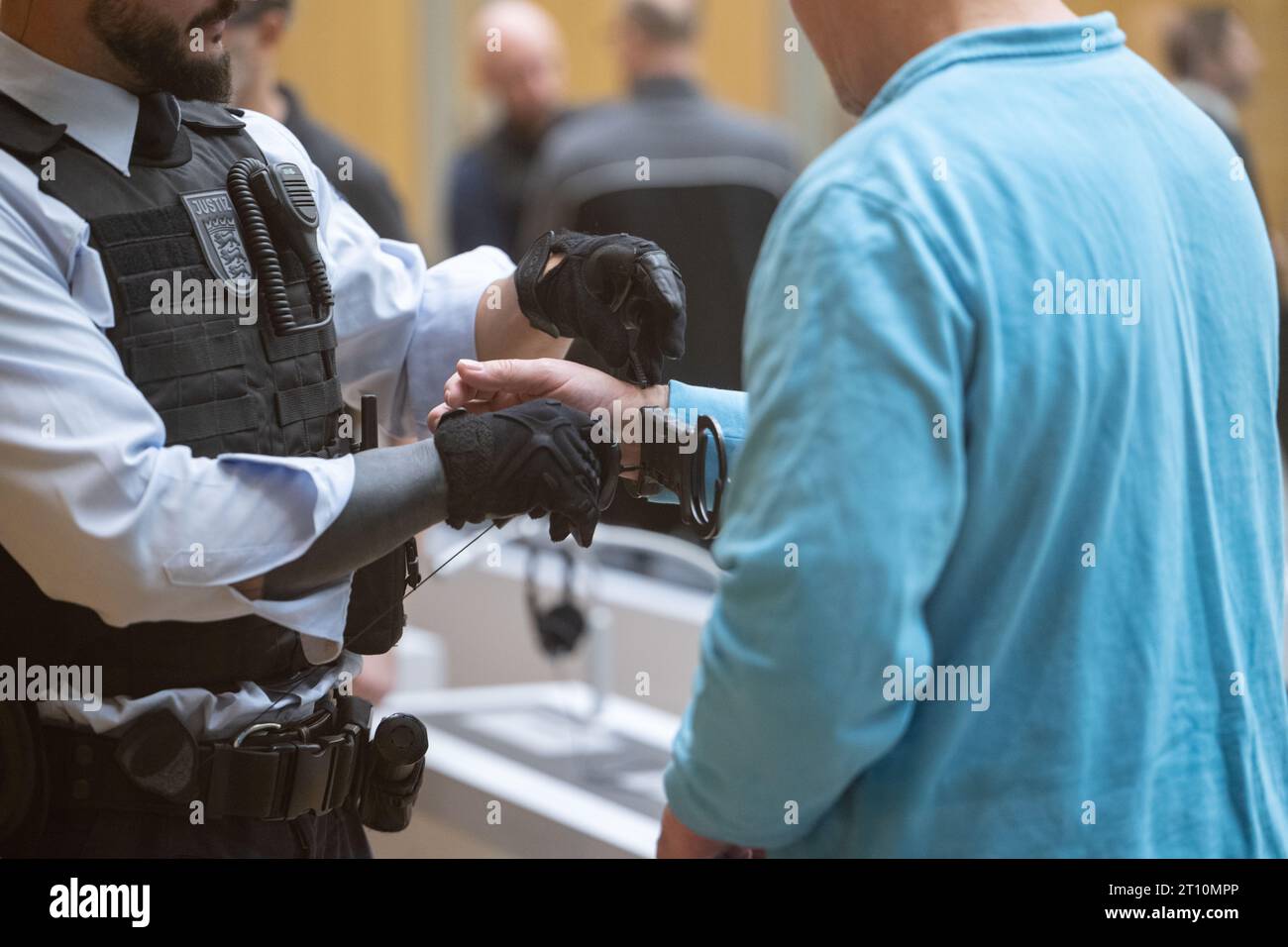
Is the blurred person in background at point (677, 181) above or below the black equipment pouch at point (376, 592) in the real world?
above

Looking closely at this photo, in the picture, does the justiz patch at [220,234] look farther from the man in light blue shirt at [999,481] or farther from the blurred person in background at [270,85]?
the man in light blue shirt at [999,481]

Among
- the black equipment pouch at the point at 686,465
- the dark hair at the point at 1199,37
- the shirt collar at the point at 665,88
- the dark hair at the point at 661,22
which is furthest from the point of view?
the dark hair at the point at 1199,37

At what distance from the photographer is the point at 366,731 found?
1.48 m

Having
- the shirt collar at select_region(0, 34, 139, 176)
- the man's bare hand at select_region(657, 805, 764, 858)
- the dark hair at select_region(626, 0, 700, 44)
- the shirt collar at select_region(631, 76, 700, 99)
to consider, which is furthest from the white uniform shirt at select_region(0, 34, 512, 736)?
the dark hair at select_region(626, 0, 700, 44)

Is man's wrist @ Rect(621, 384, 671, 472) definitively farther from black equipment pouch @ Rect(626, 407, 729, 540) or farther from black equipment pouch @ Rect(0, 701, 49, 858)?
black equipment pouch @ Rect(0, 701, 49, 858)

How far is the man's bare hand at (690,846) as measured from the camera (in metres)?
1.18

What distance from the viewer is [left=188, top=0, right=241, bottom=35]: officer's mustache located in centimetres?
136

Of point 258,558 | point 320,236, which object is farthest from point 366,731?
point 320,236

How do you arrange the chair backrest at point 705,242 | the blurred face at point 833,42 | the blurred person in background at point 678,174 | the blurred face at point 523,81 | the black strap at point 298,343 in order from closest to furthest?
the blurred face at point 833,42 < the black strap at point 298,343 < the chair backrest at point 705,242 < the blurred person in background at point 678,174 < the blurred face at point 523,81

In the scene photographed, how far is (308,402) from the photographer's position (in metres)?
1.41

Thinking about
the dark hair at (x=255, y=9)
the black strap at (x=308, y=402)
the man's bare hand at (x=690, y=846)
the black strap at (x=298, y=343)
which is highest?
the dark hair at (x=255, y=9)

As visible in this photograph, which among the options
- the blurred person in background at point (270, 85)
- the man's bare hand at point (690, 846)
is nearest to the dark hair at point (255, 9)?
the blurred person in background at point (270, 85)

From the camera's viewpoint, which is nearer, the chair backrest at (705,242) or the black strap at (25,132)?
the black strap at (25,132)

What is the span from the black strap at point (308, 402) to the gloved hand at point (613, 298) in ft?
0.71
